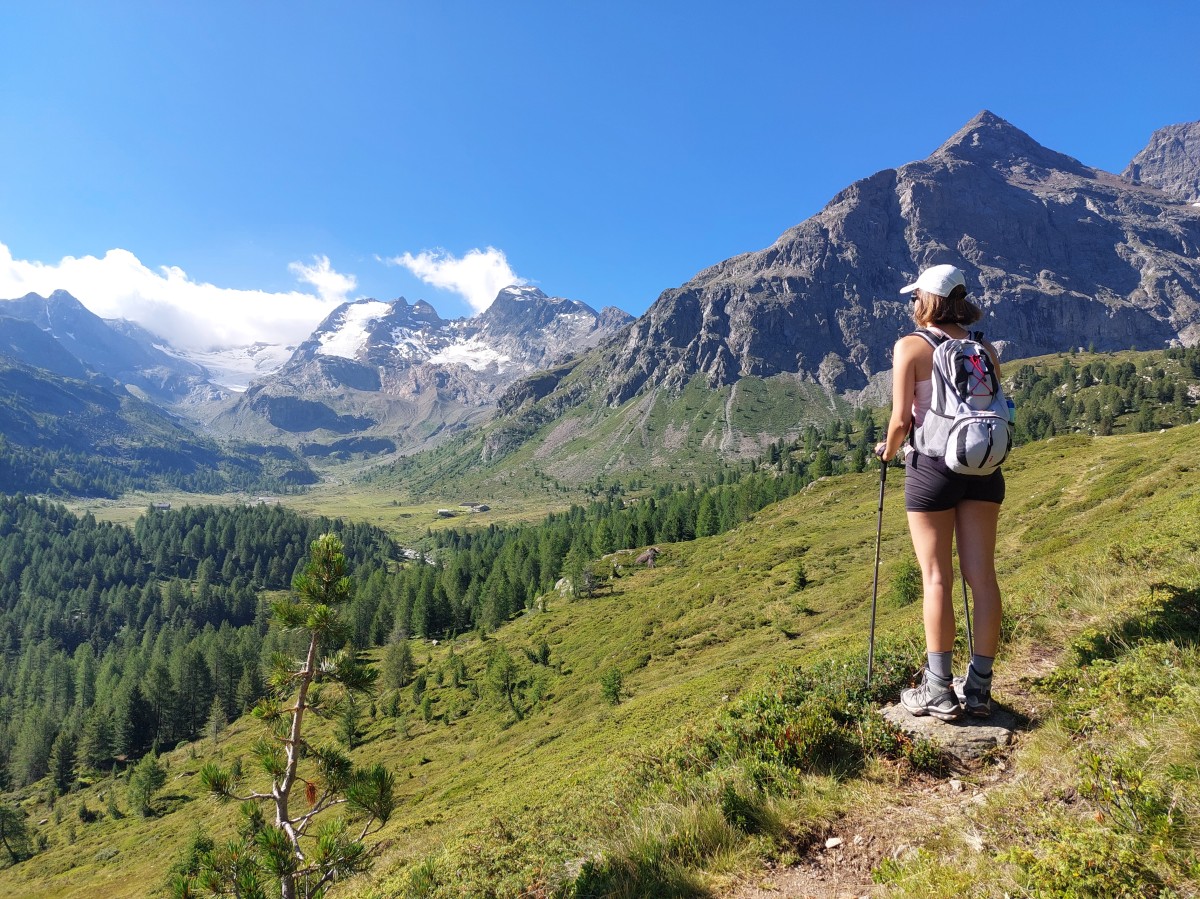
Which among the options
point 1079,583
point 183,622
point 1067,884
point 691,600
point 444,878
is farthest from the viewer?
point 183,622

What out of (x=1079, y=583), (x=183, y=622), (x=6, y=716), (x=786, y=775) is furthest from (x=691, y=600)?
(x=183, y=622)

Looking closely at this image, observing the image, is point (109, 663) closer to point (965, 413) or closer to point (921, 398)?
point (921, 398)

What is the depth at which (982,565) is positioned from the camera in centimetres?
571

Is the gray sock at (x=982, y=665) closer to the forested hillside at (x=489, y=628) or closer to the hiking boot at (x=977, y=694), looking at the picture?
the hiking boot at (x=977, y=694)

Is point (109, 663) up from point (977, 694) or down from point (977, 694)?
down

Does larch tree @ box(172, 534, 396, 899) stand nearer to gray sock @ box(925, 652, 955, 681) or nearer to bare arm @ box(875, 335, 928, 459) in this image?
gray sock @ box(925, 652, 955, 681)

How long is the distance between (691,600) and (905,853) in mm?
56712

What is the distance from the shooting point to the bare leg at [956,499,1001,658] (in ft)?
18.6

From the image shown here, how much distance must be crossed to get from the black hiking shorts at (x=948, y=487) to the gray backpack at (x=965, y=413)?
4.8 inches

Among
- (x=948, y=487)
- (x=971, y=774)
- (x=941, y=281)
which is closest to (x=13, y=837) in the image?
(x=971, y=774)

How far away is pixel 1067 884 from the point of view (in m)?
3.19

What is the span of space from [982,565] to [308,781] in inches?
335

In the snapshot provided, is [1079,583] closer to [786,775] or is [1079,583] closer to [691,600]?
[786,775]

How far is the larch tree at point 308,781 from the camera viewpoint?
20.1 ft
